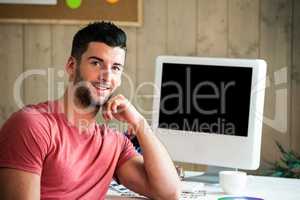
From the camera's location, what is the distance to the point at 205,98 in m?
2.11

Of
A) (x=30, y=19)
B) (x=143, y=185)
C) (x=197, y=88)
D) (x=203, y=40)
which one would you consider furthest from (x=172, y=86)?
(x=30, y=19)

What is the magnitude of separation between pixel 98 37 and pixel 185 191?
0.67m

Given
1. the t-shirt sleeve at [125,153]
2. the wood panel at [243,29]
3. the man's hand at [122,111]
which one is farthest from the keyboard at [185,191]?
the wood panel at [243,29]

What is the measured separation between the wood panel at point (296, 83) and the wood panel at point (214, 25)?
1.16 ft

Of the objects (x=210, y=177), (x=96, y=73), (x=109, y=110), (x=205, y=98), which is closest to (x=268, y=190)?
(x=210, y=177)

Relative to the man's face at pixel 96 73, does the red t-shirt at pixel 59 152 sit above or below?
below

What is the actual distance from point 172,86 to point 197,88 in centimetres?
11

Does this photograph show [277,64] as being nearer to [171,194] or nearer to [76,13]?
[76,13]

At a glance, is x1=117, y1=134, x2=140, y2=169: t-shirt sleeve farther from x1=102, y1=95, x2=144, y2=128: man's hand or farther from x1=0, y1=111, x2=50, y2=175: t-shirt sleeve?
x1=0, y1=111, x2=50, y2=175: t-shirt sleeve

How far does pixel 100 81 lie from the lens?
5.44ft

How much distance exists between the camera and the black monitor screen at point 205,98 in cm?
207

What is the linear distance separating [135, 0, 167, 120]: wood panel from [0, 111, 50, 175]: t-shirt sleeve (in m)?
1.43

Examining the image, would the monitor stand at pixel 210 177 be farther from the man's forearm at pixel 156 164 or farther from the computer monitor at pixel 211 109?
the man's forearm at pixel 156 164

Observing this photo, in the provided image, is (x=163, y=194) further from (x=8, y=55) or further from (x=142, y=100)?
(x=8, y=55)
